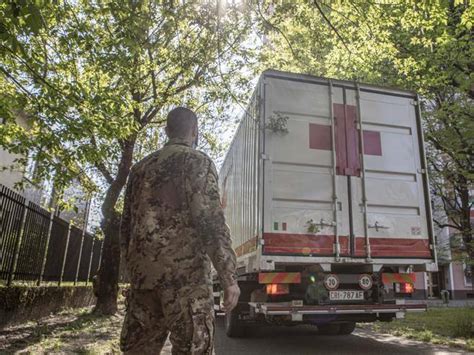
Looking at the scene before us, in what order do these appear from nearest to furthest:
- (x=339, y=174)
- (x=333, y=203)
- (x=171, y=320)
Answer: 1. (x=171, y=320)
2. (x=333, y=203)
3. (x=339, y=174)

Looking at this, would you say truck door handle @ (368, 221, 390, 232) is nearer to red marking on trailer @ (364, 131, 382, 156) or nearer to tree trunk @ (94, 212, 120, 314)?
red marking on trailer @ (364, 131, 382, 156)

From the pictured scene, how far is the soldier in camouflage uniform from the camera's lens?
2623 millimetres

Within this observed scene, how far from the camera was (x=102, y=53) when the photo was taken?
276 inches

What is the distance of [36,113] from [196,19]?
Result: 2932mm

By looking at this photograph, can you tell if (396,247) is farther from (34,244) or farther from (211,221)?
(34,244)

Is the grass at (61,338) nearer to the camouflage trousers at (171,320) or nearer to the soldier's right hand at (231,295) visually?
the camouflage trousers at (171,320)

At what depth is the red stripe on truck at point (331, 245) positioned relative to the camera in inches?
255

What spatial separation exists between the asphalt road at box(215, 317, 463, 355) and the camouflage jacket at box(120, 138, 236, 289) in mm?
4593

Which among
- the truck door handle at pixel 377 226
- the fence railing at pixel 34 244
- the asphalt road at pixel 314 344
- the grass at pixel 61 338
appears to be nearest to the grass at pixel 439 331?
the asphalt road at pixel 314 344

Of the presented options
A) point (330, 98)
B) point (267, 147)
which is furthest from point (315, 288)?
Result: point (330, 98)

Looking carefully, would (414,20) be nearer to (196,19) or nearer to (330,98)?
(330,98)

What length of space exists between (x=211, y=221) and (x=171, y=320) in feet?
2.05

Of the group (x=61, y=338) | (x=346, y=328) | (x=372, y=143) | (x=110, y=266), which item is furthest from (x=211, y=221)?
(x=110, y=266)

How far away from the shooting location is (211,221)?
2.78 meters
